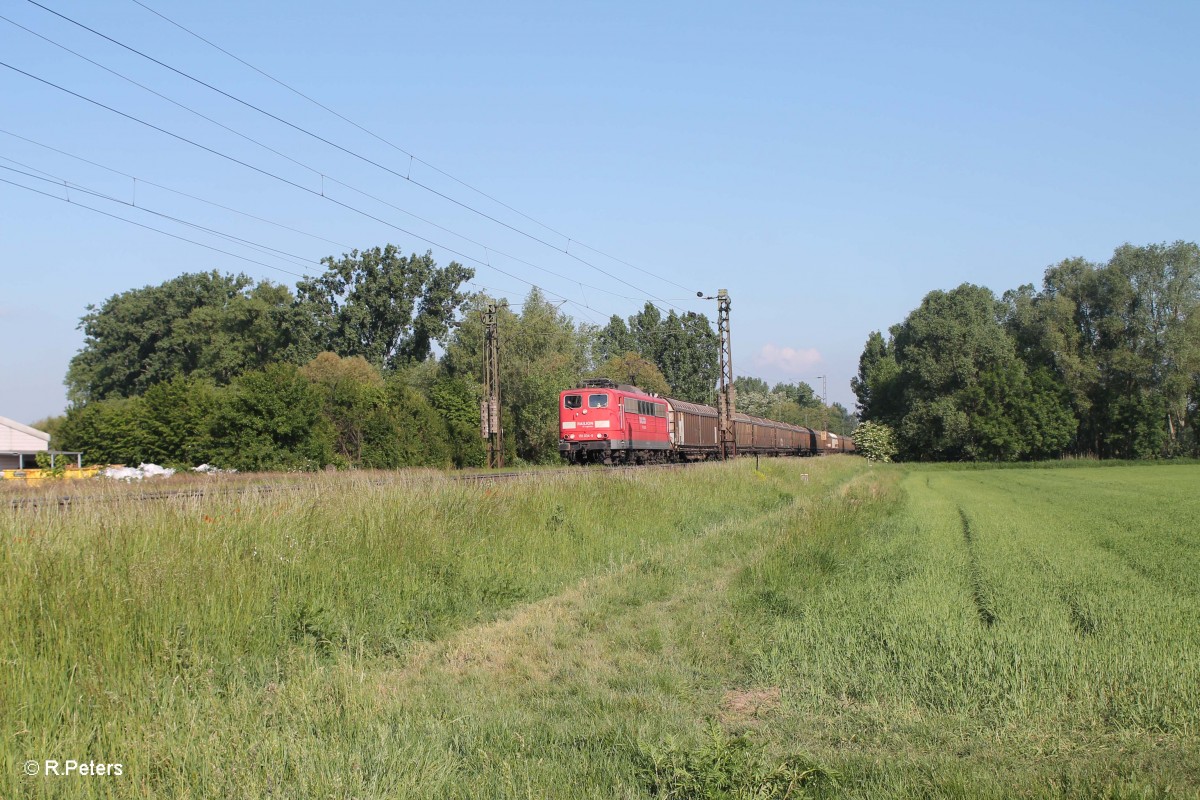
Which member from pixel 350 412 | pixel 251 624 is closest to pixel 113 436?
pixel 350 412

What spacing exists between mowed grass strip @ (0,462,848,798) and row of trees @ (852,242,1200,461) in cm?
7332

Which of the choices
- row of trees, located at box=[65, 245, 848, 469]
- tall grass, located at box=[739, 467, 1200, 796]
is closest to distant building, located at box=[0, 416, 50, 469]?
row of trees, located at box=[65, 245, 848, 469]

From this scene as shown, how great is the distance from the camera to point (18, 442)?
173 feet

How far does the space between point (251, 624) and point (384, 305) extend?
7120cm

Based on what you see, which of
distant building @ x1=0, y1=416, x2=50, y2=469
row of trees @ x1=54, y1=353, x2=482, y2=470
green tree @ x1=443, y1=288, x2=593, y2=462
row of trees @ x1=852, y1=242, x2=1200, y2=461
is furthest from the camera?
row of trees @ x1=852, y1=242, x2=1200, y2=461

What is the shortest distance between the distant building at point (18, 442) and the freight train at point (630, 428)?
3488cm

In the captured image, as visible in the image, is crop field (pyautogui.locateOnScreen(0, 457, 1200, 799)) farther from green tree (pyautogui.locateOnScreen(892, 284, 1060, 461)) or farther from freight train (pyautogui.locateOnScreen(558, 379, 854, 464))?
green tree (pyautogui.locateOnScreen(892, 284, 1060, 461))

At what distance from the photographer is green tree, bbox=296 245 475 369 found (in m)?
73.4

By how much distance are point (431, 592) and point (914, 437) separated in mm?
79111

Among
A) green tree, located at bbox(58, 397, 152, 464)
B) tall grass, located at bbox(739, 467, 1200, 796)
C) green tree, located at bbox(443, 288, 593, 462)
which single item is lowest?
tall grass, located at bbox(739, 467, 1200, 796)

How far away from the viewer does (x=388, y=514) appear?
10484 mm

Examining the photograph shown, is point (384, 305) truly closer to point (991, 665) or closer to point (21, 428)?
point (21, 428)

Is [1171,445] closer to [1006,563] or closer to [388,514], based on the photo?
[1006,563]

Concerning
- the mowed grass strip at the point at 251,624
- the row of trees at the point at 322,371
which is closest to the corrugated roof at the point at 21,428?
the row of trees at the point at 322,371
